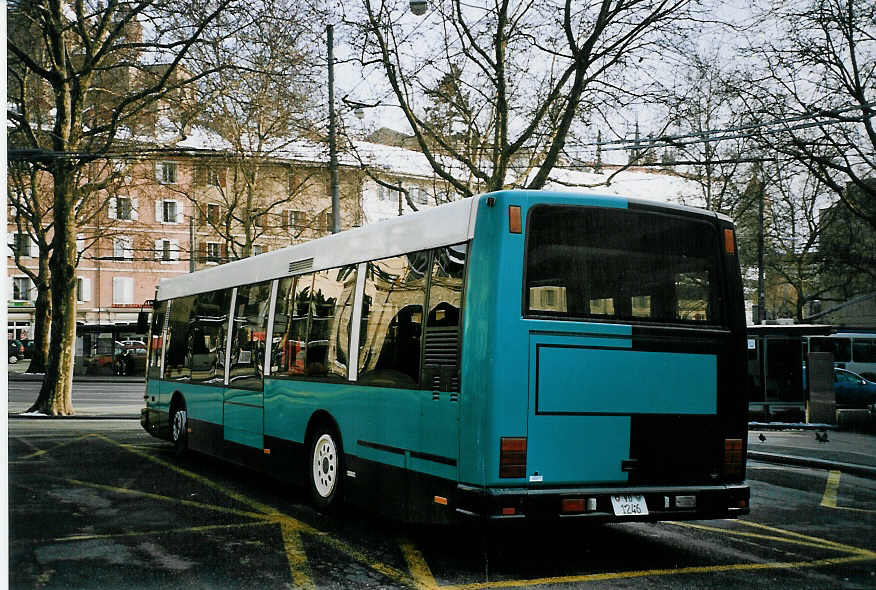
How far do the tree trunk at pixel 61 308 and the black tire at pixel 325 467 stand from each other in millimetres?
16854

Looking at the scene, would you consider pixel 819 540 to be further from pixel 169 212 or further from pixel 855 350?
pixel 169 212

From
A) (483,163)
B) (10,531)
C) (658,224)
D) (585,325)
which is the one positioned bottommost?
(10,531)

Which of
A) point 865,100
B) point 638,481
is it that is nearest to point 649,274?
point 638,481

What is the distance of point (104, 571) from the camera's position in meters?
7.05

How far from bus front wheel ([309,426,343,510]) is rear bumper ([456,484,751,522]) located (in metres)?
2.67

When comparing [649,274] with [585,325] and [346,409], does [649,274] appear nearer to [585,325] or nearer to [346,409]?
[585,325]

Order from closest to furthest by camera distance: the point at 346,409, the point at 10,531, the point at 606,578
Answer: the point at 606,578
the point at 10,531
the point at 346,409

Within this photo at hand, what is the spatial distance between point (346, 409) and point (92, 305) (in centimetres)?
6710

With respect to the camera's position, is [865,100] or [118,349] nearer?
[865,100]

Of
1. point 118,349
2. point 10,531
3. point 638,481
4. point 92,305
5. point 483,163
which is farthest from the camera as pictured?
point 92,305

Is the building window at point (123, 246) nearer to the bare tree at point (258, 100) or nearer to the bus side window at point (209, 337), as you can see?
the bare tree at point (258, 100)

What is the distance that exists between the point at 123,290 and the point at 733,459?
6994cm

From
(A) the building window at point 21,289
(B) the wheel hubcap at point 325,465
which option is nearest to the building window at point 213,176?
(B) the wheel hubcap at point 325,465

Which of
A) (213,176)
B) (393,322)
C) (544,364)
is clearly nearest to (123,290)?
(213,176)
